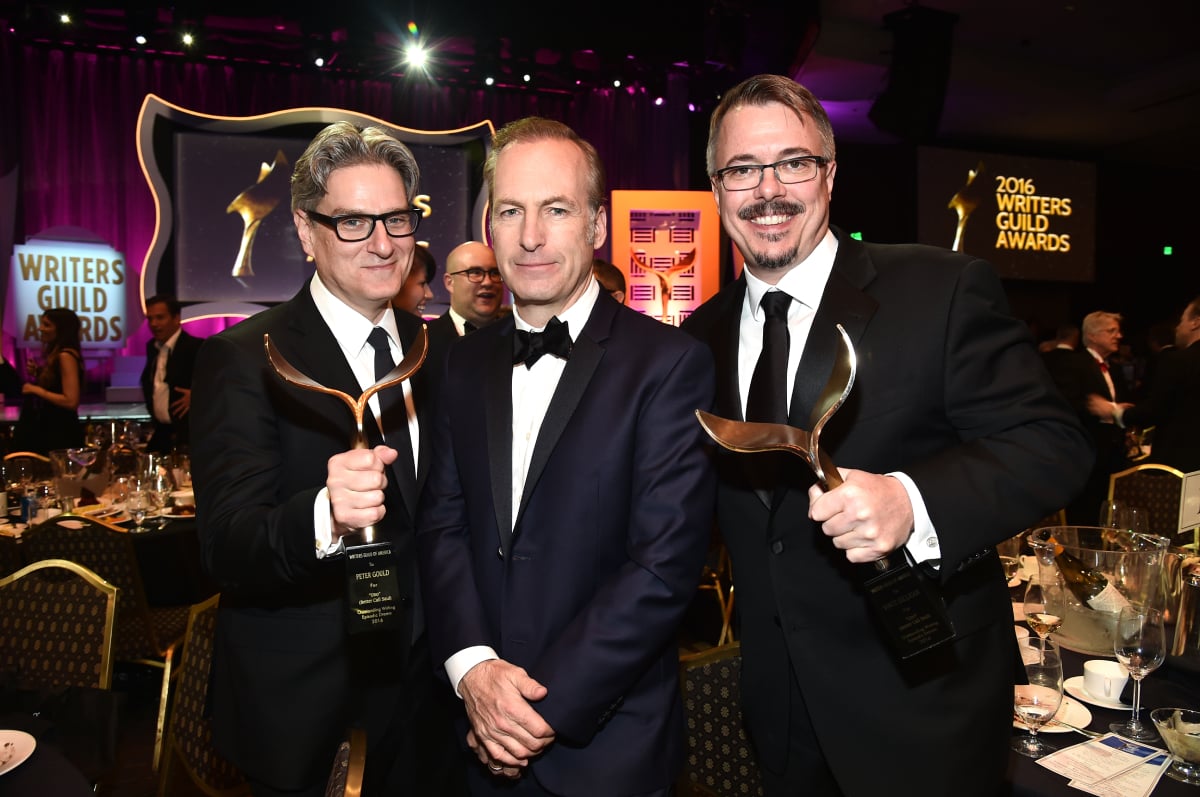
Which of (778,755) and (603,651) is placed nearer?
(603,651)

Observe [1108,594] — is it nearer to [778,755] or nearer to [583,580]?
[778,755]

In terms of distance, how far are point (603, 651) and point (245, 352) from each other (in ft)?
3.34

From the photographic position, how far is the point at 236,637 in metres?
1.80

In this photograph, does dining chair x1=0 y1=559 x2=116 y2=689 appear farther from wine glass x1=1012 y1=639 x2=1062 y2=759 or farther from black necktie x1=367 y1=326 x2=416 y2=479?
wine glass x1=1012 y1=639 x2=1062 y2=759

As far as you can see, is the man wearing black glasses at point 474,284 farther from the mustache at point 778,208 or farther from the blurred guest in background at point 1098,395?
the blurred guest in background at point 1098,395

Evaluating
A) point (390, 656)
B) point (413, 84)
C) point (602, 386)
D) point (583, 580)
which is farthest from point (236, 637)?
point (413, 84)

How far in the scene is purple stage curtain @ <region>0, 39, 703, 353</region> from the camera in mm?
7629

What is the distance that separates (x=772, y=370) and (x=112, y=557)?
3.04 m

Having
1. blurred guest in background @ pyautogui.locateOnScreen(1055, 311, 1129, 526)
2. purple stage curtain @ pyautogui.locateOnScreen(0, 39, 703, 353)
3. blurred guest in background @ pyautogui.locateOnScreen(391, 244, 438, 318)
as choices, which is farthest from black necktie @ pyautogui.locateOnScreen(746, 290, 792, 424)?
purple stage curtain @ pyautogui.locateOnScreen(0, 39, 703, 353)

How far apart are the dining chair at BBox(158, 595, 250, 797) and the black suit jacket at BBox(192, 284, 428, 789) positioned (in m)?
0.39

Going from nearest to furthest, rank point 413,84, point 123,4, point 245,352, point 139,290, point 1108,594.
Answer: point 245,352 → point 1108,594 → point 123,4 → point 139,290 → point 413,84

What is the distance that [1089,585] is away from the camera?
2.03 m

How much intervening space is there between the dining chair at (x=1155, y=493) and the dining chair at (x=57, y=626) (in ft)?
14.6

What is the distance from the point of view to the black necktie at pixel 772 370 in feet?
5.25
